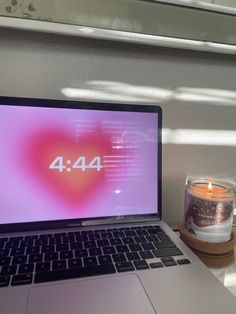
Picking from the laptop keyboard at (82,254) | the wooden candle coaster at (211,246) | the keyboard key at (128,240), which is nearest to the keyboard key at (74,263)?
the laptop keyboard at (82,254)

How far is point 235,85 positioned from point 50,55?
20.4 inches

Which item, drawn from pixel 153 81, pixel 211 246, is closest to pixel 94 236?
pixel 211 246

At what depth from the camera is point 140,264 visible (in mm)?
418

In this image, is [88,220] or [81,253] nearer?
[81,253]

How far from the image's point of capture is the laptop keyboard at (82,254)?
39 cm

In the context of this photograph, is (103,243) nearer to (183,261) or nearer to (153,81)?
(183,261)

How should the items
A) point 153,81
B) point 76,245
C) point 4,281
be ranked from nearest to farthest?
point 4,281
point 76,245
point 153,81

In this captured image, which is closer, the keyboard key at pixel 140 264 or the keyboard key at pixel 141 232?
the keyboard key at pixel 140 264

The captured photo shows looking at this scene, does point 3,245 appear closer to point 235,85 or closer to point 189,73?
point 189,73

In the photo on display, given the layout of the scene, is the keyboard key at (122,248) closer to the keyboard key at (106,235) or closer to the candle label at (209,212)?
the keyboard key at (106,235)

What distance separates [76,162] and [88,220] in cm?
13

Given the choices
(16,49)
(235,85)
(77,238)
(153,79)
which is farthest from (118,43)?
(77,238)

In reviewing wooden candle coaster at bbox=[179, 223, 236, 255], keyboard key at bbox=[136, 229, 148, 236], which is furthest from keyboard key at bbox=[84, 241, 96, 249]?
wooden candle coaster at bbox=[179, 223, 236, 255]

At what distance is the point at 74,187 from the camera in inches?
21.3
